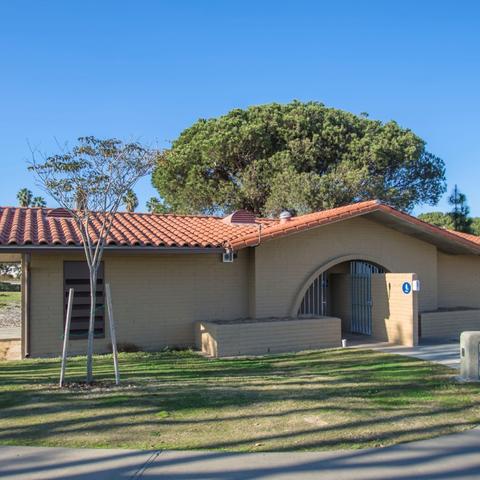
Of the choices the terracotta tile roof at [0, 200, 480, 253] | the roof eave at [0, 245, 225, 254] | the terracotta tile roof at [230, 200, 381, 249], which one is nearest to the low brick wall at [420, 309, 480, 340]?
the terracotta tile roof at [0, 200, 480, 253]

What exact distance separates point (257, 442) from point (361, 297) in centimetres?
1088

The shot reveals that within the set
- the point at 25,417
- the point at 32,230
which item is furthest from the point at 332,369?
the point at 32,230

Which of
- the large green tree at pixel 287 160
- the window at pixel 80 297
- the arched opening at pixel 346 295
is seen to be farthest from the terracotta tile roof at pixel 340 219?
the large green tree at pixel 287 160

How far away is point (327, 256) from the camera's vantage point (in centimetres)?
1559

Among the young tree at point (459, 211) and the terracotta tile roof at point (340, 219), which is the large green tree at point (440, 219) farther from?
the terracotta tile roof at point (340, 219)

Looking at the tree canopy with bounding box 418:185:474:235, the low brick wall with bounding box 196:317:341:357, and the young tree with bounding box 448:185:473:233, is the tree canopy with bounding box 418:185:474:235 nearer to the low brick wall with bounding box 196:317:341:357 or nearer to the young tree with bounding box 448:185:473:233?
the young tree with bounding box 448:185:473:233

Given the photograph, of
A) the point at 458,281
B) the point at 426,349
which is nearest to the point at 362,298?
the point at 426,349

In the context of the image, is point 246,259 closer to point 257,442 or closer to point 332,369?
point 332,369

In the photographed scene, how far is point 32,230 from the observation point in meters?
13.0

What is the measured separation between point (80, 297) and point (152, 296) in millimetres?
1661

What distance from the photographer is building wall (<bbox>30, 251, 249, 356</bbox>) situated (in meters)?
12.8

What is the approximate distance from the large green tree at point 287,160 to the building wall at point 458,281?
8915 mm

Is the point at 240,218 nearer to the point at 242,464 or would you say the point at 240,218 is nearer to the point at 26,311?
the point at 26,311

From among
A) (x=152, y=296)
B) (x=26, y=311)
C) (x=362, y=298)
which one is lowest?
(x=26, y=311)
